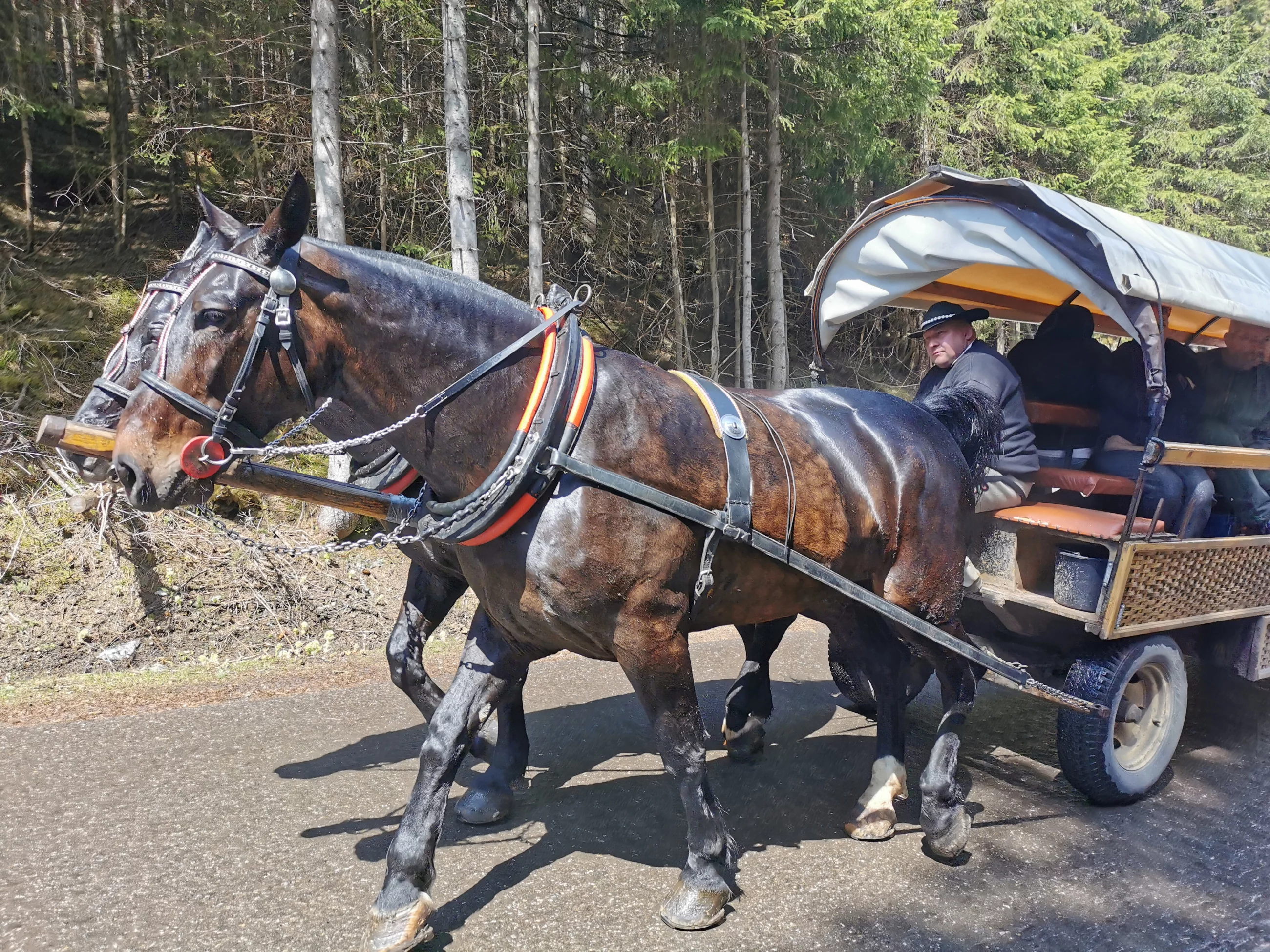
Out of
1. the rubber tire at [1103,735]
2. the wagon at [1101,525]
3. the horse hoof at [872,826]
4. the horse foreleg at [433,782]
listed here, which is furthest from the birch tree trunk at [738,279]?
the horse foreleg at [433,782]

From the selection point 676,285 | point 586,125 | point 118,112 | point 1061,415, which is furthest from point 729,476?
point 118,112

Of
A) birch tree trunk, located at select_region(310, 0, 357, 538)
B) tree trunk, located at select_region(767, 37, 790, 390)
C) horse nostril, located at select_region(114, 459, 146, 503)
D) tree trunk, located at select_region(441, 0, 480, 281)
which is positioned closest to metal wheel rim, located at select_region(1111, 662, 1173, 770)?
horse nostril, located at select_region(114, 459, 146, 503)

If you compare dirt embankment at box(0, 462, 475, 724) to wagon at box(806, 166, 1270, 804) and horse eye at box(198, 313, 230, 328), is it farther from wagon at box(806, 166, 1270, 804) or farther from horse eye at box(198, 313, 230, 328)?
wagon at box(806, 166, 1270, 804)

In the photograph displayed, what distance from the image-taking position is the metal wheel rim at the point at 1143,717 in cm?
413

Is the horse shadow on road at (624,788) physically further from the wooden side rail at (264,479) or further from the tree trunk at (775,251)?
the tree trunk at (775,251)

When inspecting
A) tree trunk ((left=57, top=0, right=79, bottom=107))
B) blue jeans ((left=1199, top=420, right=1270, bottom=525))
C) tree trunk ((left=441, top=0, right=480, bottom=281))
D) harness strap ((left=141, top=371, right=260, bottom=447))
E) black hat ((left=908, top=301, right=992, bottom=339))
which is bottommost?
blue jeans ((left=1199, top=420, right=1270, bottom=525))

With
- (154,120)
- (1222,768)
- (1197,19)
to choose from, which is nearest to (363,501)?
(1222,768)

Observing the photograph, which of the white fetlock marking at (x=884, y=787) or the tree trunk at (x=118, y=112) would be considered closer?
the white fetlock marking at (x=884, y=787)

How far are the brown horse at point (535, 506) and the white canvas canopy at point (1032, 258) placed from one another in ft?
4.09

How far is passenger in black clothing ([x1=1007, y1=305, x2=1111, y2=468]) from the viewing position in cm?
515

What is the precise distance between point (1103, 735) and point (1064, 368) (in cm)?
234

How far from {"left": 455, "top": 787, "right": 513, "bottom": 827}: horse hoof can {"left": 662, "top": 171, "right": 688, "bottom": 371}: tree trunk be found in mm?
9570

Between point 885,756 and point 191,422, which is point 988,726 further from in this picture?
point 191,422

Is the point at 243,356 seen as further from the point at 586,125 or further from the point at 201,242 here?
the point at 586,125
